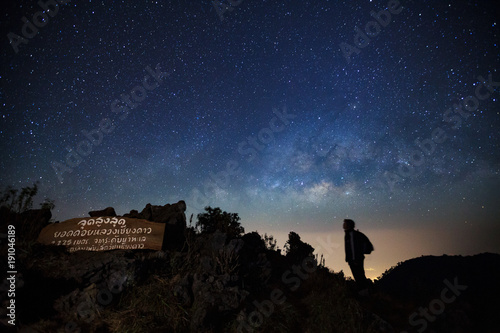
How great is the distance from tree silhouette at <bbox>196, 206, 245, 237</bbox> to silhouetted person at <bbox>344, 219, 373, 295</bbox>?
4.35 meters

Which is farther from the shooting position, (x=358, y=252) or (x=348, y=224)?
(x=348, y=224)

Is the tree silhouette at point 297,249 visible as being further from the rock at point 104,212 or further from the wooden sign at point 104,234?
the rock at point 104,212

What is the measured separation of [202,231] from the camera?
364 inches

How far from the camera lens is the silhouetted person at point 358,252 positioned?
6504mm

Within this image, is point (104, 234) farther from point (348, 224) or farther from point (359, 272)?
point (359, 272)

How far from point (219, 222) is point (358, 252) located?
213 inches

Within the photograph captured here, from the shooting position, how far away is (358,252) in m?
6.51

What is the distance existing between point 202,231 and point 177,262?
9.13 feet

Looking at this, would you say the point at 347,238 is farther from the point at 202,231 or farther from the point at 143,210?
the point at 143,210

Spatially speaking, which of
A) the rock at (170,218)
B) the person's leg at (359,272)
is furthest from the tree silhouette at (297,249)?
the rock at (170,218)

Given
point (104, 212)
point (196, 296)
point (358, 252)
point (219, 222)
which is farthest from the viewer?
point (219, 222)

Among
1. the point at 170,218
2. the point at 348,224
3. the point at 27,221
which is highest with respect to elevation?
the point at 170,218

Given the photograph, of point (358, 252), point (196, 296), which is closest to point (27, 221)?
point (196, 296)

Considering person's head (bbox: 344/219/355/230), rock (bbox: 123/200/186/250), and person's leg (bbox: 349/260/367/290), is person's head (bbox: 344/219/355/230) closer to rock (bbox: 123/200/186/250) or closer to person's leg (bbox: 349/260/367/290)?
person's leg (bbox: 349/260/367/290)
